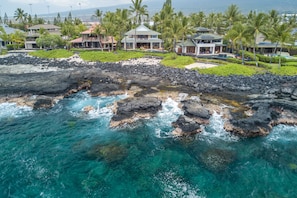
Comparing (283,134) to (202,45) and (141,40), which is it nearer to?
(202,45)

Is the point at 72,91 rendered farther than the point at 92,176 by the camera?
Yes

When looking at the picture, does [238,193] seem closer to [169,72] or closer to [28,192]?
[28,192]

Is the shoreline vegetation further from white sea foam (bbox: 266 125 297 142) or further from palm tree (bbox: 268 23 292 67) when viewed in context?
white sea foam (bbox: 266 125 297 142)

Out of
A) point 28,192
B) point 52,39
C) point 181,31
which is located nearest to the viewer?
point 28,192

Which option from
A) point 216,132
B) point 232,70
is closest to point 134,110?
point 216,132

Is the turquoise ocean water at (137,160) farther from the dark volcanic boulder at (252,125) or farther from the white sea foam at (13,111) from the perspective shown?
the white sea foam at (13,111)

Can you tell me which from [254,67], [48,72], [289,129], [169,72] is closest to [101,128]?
[289,129]
